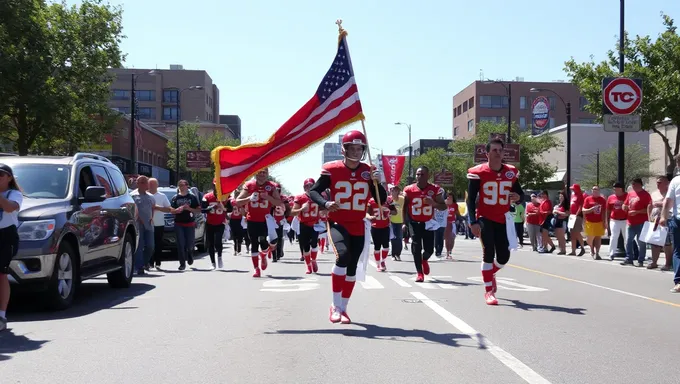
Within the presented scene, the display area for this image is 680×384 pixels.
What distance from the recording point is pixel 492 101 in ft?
343

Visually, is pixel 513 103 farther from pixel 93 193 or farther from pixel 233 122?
pixel 93 193

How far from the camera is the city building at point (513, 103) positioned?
342ft

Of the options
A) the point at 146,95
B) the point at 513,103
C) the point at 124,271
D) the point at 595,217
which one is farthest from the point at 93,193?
the point at 146,95

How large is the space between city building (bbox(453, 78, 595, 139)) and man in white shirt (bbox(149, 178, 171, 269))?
8784 centimetres

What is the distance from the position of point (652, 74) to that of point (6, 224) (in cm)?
2203

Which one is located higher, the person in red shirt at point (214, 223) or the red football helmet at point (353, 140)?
the red football helmet at point (353, 140)

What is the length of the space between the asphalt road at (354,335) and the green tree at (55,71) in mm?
16532

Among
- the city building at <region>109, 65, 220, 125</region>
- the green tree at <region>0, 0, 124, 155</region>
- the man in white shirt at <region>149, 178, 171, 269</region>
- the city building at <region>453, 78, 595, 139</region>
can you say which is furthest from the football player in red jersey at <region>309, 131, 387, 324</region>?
the city building at <region>109, 65, 220, 125</region>

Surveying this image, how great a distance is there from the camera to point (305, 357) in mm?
6910

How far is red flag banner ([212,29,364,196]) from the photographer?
9.76 meters

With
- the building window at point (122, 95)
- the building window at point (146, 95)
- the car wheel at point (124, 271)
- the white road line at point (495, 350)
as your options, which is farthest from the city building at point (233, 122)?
the white road line at point (495, 350)

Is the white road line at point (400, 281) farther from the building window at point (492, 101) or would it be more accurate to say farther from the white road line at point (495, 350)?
the building window at point (492, 101)

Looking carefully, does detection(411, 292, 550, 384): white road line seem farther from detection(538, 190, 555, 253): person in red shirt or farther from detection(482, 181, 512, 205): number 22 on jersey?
detection(538, 190, 555, 253): person in red shirt

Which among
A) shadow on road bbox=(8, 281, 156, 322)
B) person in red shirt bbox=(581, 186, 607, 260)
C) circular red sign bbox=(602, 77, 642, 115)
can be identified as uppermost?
circular red sign bbox=(602, 77, 642, 115)
